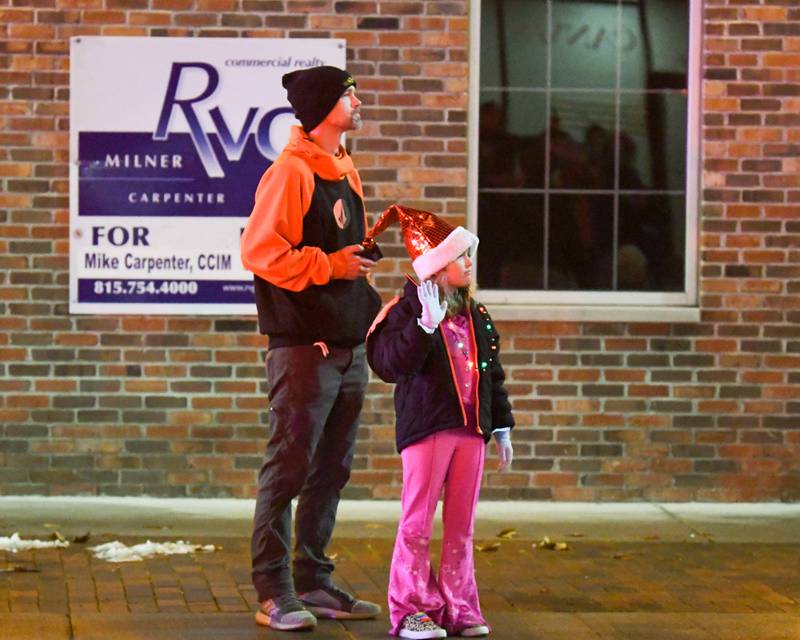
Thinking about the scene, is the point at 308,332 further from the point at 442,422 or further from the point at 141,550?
the point at 141,550

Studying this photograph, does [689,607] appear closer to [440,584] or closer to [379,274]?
[440,584]

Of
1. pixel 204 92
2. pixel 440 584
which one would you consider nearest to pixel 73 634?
pixel 440 584

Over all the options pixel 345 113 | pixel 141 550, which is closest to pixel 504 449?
pixel 345 113

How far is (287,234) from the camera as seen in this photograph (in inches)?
257

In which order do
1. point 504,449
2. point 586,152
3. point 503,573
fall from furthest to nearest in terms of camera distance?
1. point 586,152
2. point 503,573
3. point 504,449

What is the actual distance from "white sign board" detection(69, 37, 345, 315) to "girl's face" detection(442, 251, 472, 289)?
3365 millimetres

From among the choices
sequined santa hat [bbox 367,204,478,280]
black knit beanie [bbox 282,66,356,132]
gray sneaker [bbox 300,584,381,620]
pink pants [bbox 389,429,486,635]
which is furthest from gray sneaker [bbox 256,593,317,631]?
black knit beanie [bbox 282,66,356,132]

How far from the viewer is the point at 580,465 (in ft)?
32.0

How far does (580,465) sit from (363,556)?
2002mm

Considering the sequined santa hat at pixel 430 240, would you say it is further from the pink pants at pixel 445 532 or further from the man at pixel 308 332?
the pink pants at pixel 445 532

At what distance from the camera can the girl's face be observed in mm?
6336

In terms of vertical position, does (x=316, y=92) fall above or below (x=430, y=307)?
above

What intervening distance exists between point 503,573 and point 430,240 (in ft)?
6.74

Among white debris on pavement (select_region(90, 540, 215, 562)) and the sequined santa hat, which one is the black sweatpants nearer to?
the sequined santa hat
